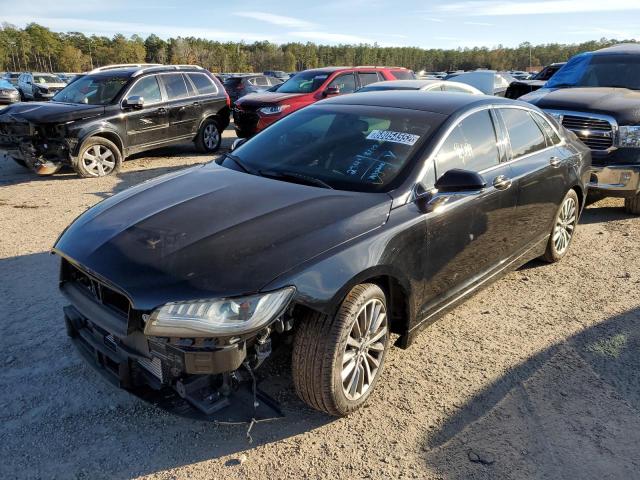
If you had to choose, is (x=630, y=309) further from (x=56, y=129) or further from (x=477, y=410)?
(x=56, y=129)

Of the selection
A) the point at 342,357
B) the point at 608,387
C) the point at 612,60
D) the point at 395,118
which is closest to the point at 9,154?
the point at 395,118

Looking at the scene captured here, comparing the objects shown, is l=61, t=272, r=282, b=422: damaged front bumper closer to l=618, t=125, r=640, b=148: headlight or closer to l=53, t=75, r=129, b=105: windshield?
l=618, t=125, r=640, b=148: headlight

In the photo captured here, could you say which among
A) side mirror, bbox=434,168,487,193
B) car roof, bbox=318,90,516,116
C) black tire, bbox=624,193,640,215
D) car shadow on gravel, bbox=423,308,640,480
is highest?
car roof, bbox=318,90,516,116

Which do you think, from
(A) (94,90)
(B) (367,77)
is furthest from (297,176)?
(B) (367,77)

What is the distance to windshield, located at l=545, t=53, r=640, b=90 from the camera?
7.66 metres

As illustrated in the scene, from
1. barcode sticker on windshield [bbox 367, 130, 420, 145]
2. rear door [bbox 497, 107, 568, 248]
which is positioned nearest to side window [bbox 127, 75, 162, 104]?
barcode sticker on windshield [bbox 367, 130, 420, 145]

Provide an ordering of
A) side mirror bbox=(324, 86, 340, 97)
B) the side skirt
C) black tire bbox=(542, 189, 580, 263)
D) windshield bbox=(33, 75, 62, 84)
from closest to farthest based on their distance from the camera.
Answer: the side skirt < black tire bbox=(542, 189, 580, 263) < side mirror bbox=(324, 86, 340, 97) < windshield bbox=(33, 75, 62, 84)

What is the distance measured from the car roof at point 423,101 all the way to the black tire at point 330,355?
159 cm

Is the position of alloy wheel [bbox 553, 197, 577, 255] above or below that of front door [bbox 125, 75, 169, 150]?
below

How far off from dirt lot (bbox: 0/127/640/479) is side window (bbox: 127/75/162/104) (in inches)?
221

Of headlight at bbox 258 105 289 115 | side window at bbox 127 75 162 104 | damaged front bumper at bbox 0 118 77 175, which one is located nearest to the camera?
damaged front bumper at bbox 0 118 77 175

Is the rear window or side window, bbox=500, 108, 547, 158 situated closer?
side window, bbox=500, 108, 547, 158

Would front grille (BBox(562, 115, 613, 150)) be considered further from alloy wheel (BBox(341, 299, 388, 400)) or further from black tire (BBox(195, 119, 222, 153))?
black tire (BBox(195, 119, 222, 153))

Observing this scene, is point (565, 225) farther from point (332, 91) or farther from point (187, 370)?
point (332, 91)
